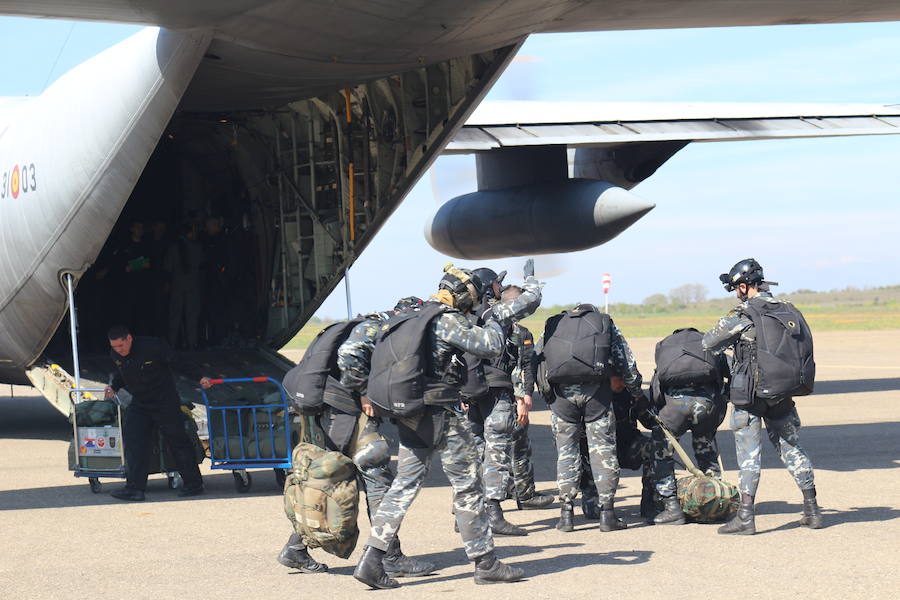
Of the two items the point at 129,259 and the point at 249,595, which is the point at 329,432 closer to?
the point at 249,595

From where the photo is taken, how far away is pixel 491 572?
6.75m

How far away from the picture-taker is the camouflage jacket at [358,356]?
747 cm

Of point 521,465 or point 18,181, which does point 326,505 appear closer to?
point 521,465

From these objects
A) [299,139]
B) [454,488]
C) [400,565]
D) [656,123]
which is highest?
Result: [656,123]

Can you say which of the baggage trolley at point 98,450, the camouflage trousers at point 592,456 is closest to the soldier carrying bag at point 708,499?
the camouflage trousers at point 592,456

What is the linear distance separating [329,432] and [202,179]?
9.39m

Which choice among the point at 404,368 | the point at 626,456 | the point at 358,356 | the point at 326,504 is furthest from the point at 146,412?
the point at 404,368

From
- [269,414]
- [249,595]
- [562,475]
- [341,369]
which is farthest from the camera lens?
[269,414]

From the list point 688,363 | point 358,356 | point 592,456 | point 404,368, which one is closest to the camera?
point 404,368

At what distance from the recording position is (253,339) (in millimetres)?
16156

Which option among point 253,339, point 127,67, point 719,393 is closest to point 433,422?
point 719,393

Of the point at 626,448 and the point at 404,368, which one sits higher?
the point at 404,368

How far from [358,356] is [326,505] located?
1111 millimetres

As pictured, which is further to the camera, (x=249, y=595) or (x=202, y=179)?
(x=202, y=179)
